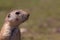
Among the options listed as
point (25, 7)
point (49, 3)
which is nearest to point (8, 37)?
point (25, 7)

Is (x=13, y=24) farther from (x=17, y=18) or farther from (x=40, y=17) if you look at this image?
(x=40, y=17)

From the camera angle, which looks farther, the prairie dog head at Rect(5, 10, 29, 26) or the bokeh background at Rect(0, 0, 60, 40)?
the bokeh background at Rect(0, 0, 60, 40)

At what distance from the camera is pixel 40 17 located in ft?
38.0

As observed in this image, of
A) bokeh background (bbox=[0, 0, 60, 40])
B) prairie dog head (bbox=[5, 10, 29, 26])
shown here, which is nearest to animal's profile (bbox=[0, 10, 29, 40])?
prairie dog head (bbox=[5, 10, 29, 26])

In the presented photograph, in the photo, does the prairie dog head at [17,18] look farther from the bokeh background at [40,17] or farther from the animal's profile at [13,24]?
the bokeh background at [40,17]

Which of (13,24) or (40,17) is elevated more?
(40,17)

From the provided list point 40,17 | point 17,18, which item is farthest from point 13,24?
point 40,17

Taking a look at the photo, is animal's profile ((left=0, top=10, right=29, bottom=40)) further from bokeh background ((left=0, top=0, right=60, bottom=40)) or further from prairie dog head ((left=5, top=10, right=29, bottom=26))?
bokeh background ((left=0, top=0, right=60, bottom=40))

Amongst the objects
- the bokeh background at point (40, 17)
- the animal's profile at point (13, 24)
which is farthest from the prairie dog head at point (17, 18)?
the bokeh background at point (40, 17)

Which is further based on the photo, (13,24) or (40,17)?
(40,17)

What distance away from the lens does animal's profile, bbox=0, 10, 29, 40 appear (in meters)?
4.66

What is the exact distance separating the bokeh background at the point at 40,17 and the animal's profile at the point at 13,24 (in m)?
4.17

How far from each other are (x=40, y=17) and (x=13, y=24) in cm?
695

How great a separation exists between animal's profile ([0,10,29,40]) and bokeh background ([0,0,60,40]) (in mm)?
4169
